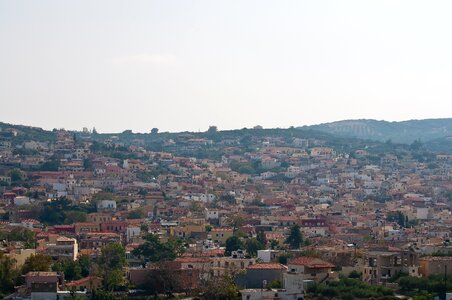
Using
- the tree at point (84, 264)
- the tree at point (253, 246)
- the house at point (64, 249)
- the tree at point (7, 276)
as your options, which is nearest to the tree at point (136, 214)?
the house at point (64, 249)

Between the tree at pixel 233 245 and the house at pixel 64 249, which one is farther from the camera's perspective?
the tree at pixel 233 245

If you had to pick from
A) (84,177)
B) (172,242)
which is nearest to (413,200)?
(84,177)

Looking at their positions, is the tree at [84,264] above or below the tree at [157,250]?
below

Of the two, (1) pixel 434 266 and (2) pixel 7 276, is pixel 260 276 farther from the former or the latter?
(2) pixel 7 276

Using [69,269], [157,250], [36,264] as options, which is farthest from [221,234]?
[36,264]

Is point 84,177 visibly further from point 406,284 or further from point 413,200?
point 406,284

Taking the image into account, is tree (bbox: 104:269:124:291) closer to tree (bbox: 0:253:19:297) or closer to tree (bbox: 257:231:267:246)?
tree (bbox: 0:253:19:297)

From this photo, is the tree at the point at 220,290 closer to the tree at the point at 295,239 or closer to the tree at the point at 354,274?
the tree at the point at 354,274

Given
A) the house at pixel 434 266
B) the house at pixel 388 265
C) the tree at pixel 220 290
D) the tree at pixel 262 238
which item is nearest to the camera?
the tree at pixel 220 290
